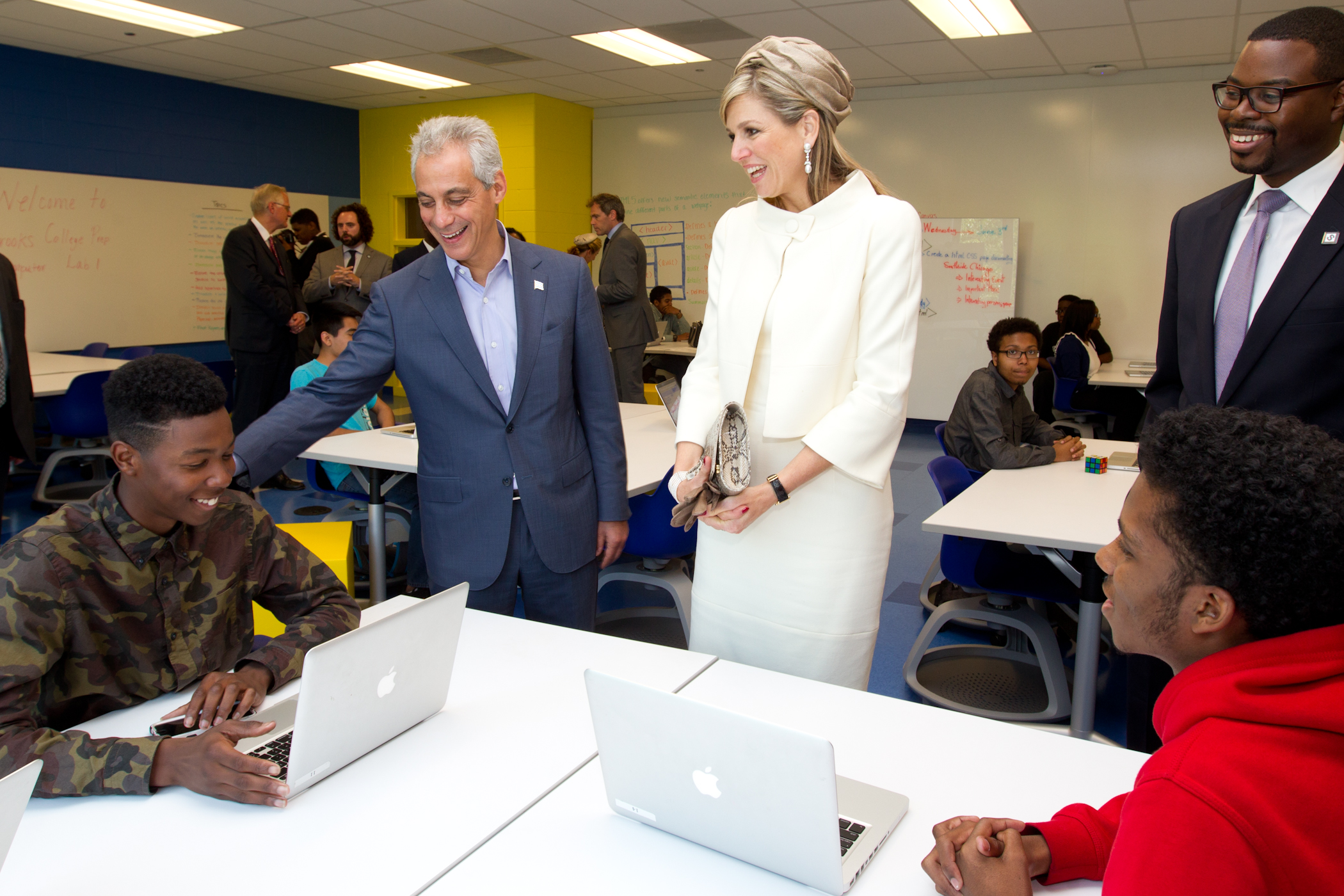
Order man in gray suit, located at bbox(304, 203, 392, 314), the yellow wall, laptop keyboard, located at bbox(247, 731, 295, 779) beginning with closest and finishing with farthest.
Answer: laptop keyboard, located at bbox(247, 731, 295, 779), man in gray suit, located at bbox(304, 203, 392, 314), the yellow wall

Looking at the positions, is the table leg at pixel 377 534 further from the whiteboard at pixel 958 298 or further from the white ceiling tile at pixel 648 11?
the whiteboard at pixel 958 298

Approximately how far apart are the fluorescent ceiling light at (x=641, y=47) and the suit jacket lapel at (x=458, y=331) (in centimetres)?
535

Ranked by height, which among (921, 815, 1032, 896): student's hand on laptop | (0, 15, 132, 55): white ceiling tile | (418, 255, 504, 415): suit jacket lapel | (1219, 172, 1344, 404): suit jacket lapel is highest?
(0, 15, 132, 55): white ceiling tile

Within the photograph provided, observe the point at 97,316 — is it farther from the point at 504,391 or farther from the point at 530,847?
the point at 530,847

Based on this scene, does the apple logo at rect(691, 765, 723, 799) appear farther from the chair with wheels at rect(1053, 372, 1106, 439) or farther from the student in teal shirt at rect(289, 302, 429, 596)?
the chair with wheels at rect(1053, 372, 1106, 439)

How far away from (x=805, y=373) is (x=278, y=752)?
1015mm

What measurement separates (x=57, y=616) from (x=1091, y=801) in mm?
1400

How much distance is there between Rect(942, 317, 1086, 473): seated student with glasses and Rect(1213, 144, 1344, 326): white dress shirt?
1.67m

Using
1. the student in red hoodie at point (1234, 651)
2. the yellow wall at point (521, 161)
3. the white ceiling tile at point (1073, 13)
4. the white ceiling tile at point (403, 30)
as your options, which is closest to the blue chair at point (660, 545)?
the student in red hoodie at point (1234, 651)

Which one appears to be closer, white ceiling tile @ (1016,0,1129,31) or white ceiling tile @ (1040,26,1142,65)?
white ceiling tile @ (1016,0,1129,31)

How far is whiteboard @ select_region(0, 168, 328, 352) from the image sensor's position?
24.5 ft

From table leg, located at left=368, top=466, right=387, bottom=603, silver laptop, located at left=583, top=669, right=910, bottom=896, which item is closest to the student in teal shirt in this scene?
table leg, located at left=368, top=466, right=387, bottom=603

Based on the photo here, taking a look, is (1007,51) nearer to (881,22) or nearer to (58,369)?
(881,22)

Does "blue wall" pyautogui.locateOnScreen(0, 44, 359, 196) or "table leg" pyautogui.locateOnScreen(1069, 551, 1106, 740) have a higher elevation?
"blue wall" pyautogui.locateOnScreen(0, 44, 359, 196)
